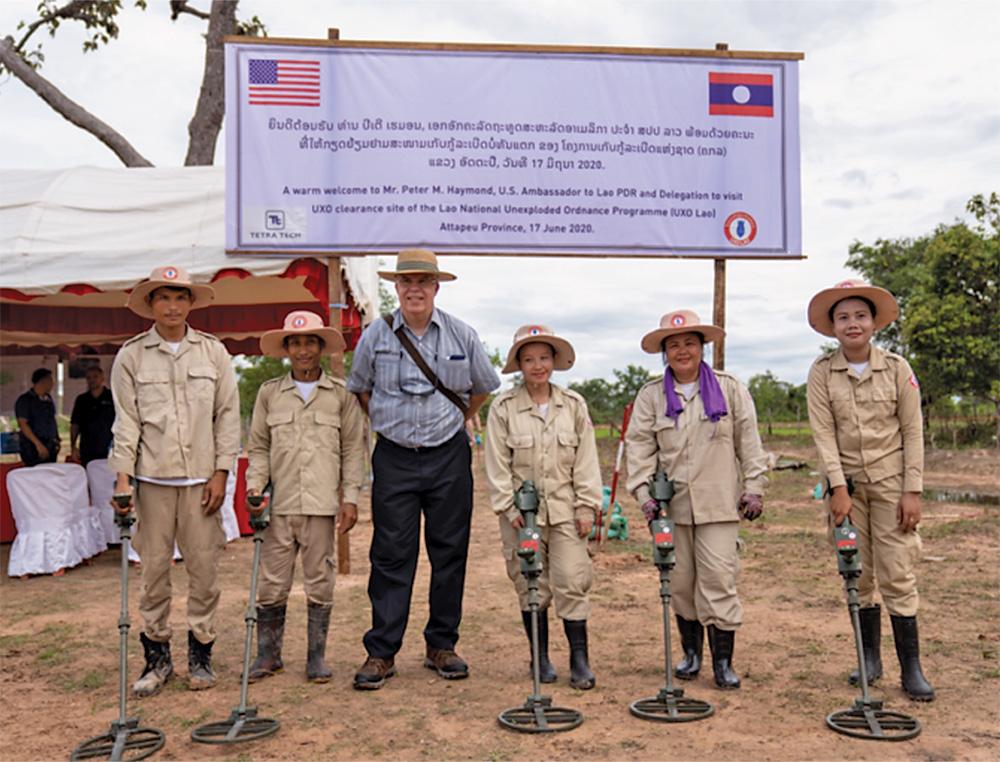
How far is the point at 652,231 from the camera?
23.1 feet

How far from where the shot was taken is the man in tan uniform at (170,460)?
450 cm

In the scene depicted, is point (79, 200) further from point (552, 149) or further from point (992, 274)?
point (992, 274)

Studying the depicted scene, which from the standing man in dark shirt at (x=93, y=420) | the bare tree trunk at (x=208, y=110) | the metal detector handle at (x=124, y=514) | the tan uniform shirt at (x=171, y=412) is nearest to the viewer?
the metal detector handle at (x=124, y=514)

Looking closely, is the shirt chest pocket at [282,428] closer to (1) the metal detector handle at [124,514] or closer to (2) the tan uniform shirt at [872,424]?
(1) the metal detector handle at [124,514]

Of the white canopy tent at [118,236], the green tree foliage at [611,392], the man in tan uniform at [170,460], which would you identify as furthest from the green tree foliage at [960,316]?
the man in tan uniform at [170,460]

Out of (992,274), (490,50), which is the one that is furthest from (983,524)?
(992,274)

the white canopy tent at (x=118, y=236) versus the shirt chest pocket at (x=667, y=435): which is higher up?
the white canopy tent at (x=118, y=236)

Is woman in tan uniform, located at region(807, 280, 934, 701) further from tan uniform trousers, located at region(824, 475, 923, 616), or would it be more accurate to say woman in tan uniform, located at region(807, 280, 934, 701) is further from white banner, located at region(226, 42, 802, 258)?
white banner, located at region(226, 42, 802, 258)

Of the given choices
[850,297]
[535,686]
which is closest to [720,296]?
[850,297]

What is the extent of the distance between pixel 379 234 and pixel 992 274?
23058 mm

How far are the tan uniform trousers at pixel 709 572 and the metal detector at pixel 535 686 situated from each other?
0.78 m

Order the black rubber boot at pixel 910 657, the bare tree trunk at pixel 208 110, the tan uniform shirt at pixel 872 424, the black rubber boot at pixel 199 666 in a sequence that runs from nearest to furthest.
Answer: the black rubber boot at pixel 910 657, the tan uniform shirt at pixel 872 424, the black rubber boot at pixel 199 666, the bare tree trunk at pixel 208 110

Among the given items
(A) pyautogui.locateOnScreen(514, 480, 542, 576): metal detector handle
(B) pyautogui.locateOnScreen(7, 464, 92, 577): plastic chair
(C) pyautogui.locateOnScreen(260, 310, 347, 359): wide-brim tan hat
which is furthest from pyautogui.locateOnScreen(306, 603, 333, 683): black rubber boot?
(B) pyautogui.locateOnScreen(7, 464, 92, 577): plastic chair

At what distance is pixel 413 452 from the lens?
463cm
